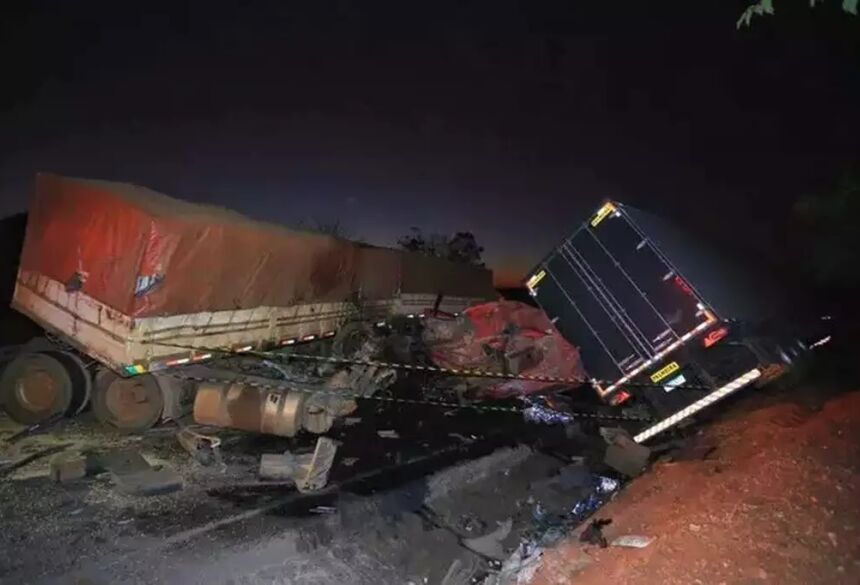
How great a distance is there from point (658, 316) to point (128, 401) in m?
6.52

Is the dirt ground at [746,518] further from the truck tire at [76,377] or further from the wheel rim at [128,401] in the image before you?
the truck tire at [76,377]

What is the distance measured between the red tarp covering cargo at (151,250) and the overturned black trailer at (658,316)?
13.6 ft

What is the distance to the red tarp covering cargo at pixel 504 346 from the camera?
933cm

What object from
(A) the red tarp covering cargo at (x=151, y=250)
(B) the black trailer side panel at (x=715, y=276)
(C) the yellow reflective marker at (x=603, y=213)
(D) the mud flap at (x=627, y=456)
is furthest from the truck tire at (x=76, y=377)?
(B) the black trailer side panel at (x=715, y=276)

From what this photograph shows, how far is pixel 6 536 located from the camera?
4781mm

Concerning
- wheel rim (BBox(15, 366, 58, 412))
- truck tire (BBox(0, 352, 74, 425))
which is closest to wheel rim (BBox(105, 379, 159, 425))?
truck tire (BBox(0, 352, 74, 425))

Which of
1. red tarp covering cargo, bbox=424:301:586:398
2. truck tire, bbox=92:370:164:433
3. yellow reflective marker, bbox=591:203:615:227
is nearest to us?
truck tire, bbox=92:370:164:433

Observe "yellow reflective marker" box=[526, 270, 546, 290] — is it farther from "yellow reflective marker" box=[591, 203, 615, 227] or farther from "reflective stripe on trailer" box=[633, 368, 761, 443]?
"reflective stripe on trailer" box=[633, 368, 761, 443]

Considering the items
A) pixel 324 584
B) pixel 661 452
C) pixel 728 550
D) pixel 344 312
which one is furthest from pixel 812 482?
pixel 344 312

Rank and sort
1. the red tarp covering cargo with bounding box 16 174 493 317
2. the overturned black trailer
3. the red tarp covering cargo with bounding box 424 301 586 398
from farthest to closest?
1. the red tarp covering cargo with bounding box 424 301 586 398
2. the overturned black trailer
3. the red tarp covering cargo with bounding box 16 174 493 317

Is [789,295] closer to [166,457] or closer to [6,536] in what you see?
[166,457]

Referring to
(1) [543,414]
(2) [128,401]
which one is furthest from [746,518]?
(2) [128,401]

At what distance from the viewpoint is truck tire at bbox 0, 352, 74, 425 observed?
289 inches

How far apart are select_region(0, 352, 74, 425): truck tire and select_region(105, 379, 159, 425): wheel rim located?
1.41ft
